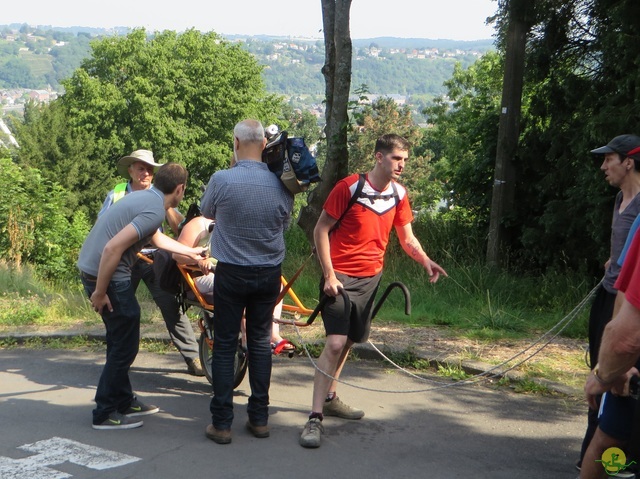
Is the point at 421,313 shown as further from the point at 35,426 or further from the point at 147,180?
the point at 35,426

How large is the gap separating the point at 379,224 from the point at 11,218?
12.7 meters

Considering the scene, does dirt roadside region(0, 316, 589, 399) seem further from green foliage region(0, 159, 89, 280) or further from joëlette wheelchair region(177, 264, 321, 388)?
green foliage region(0, 159, 89, 280)

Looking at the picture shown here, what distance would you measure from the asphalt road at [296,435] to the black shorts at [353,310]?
648mm

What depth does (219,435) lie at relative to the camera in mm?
5918

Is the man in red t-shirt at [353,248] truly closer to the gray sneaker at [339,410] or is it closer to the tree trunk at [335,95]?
the gray sneaker at [339,410]

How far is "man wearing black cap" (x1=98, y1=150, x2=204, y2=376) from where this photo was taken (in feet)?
25.1

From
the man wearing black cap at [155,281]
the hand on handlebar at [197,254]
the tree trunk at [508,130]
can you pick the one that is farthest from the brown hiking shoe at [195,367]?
the tree trunk at [508,130]

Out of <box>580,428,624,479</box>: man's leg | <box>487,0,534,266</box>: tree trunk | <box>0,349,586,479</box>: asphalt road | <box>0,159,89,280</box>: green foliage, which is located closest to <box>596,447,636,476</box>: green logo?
<box>580,428,624,479</box>: man's leg

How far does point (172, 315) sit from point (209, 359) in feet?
1.75

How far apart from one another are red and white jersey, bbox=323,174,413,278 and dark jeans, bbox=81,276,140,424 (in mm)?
1429

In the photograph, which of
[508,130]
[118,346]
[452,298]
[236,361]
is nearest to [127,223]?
[118,346]

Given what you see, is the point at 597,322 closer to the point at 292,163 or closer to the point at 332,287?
the point at 332,287

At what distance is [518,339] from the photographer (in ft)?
27.7

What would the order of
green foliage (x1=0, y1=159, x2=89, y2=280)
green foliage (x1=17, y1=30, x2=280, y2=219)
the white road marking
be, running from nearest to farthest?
the white road marking → green foliage (x1=0, y1=159, x2=89, y2=280) → green foliage (x1=17, y1=30, x2=280, y2=219)
